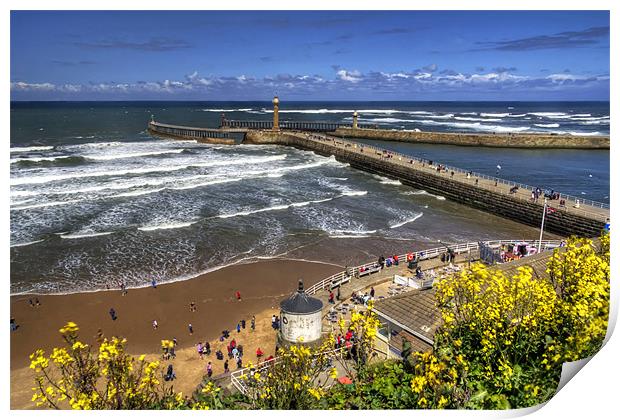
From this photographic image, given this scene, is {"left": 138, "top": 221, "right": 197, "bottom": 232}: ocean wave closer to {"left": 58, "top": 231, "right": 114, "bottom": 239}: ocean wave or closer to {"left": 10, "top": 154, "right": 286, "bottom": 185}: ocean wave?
{"left": 58, "top": 231, "right": 114, "bottom": 239}: ocean wave

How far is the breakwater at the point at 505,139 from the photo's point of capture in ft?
222

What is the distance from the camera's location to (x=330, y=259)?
23.9 meters

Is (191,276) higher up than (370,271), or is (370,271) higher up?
(370,271)

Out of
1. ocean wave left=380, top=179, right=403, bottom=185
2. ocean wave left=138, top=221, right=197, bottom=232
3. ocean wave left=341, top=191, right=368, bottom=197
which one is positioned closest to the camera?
ocean wave left=138, top=221, right=197, bottom=232

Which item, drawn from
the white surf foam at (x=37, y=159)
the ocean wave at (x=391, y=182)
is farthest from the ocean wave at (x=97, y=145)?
the ocean wave at (x=391, y=182)

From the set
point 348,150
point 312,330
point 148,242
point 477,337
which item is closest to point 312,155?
point 348,150

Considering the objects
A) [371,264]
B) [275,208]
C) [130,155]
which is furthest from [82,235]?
[130,155]

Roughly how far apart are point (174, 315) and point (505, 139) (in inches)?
2586

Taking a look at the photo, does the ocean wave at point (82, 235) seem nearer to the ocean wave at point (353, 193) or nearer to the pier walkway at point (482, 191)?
the ocean wave at point (353, 193)

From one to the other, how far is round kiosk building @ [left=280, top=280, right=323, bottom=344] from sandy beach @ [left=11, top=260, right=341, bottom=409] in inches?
114

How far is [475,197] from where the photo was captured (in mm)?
34312

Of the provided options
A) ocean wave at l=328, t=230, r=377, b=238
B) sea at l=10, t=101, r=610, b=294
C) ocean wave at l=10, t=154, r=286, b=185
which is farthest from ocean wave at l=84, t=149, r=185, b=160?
ocean wave at l=328, t=230, r=377, b=238

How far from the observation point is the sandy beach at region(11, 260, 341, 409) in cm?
1603

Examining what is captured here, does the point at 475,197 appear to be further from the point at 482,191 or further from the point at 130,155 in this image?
the point at 130,155
